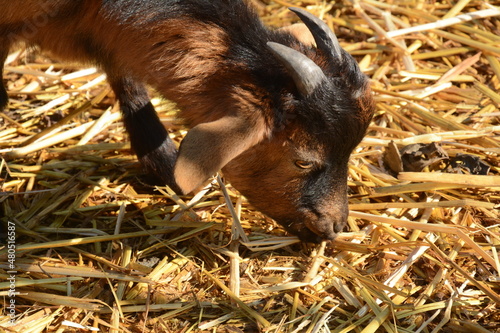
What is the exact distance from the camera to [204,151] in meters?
3.67

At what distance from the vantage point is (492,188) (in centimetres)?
536

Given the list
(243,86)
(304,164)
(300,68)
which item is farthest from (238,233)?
(300,68)

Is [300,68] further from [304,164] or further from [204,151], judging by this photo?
[204,151]

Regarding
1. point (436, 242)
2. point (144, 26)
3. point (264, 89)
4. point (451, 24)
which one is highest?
point (144, 26)

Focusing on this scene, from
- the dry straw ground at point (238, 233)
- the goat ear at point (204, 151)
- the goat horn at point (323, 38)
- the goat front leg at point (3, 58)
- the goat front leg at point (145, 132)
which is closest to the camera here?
the goat ear at point (204, 151)

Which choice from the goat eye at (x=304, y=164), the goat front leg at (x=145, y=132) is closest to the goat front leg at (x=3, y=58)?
the goat front leg at (x=145, y=132)

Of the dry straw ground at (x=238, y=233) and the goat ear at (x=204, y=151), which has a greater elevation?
the goat ear at (x=204, y=151)

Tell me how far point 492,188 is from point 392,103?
55.1 inches

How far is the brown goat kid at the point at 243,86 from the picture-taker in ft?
12.8

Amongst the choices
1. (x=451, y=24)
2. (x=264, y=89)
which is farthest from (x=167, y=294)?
(x=451, y=24)

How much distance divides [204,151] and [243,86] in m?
0.59

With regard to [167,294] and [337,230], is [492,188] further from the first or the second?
[167,294]

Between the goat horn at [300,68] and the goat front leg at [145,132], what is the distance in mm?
1902

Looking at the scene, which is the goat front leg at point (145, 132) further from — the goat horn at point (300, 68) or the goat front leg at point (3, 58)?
the goat horn at point (300, 68)
